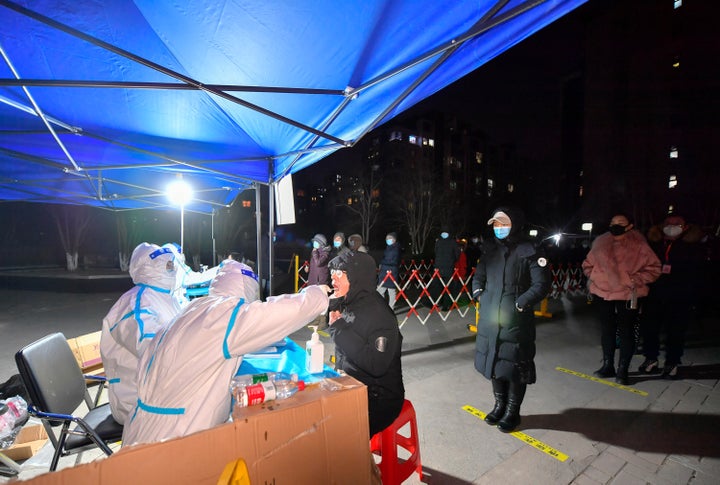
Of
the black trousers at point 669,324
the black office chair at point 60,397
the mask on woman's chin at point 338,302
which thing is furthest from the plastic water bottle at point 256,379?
the black trousers at point 669,324

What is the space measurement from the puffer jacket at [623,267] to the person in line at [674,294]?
61cm

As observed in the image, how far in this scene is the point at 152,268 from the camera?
9.25 ft

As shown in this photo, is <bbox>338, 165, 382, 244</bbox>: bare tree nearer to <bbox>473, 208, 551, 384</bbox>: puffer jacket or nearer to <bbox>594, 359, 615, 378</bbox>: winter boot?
<bbox>594, 359, 615, 378</bbox>: winter boot

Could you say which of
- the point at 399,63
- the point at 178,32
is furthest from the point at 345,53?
the point at 178,32

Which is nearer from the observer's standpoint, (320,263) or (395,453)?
(395,453)

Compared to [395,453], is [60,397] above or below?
above

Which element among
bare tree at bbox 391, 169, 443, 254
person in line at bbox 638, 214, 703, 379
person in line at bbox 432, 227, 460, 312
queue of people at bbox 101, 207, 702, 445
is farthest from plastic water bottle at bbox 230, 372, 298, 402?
bare tree at bbox 391, 169, 443, 254

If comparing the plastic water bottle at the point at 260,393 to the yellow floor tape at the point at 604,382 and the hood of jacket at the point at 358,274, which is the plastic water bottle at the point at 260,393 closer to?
the hood of jacket at the point at 358,274

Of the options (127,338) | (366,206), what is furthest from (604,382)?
(366,206)

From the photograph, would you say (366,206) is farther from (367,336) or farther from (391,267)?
(367,336)

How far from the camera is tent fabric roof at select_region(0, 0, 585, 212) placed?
1.89m

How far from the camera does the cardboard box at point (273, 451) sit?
1.20 metres

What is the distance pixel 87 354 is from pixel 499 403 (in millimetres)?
4933

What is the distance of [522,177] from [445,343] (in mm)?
50811
